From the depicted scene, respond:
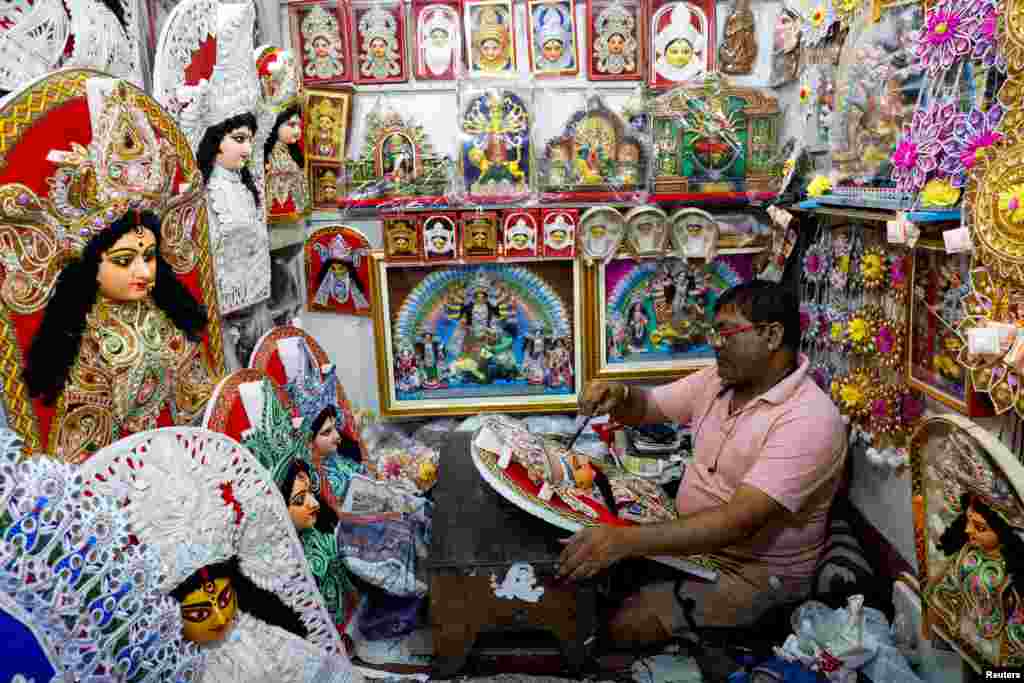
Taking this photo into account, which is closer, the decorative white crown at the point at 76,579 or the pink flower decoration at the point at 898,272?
the decorative white crown at the point at 76,579

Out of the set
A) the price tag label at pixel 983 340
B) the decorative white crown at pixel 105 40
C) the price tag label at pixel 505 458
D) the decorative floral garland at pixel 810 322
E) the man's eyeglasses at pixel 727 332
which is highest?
the decorative white crown at pixel 105 40

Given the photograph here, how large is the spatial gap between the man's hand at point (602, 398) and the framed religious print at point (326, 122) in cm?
192

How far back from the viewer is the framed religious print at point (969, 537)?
1706 millimetres

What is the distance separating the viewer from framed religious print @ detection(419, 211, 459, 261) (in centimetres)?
366

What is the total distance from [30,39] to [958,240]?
2.31 meters

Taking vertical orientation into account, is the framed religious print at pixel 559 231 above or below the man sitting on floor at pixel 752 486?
above

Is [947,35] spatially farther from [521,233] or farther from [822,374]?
[521,233]

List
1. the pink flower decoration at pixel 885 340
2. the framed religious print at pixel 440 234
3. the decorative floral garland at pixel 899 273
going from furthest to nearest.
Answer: the framed religious print at pixel 440 234 < the pink flower decoration at pixel 885 340 < the decorative floral garland at pixel 899 273

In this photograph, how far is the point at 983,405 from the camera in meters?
2.08

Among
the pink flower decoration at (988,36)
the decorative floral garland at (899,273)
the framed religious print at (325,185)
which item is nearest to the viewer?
the pink flower decoration at (988,36)

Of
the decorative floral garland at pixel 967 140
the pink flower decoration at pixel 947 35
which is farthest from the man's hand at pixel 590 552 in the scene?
the pink flower decoration at pixel 947 35

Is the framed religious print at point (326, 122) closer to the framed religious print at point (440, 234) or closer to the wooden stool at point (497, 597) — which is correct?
the framed religious print at point (440, 234)

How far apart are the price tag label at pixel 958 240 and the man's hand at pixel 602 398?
1.35 meters

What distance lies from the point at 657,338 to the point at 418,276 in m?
1.29
